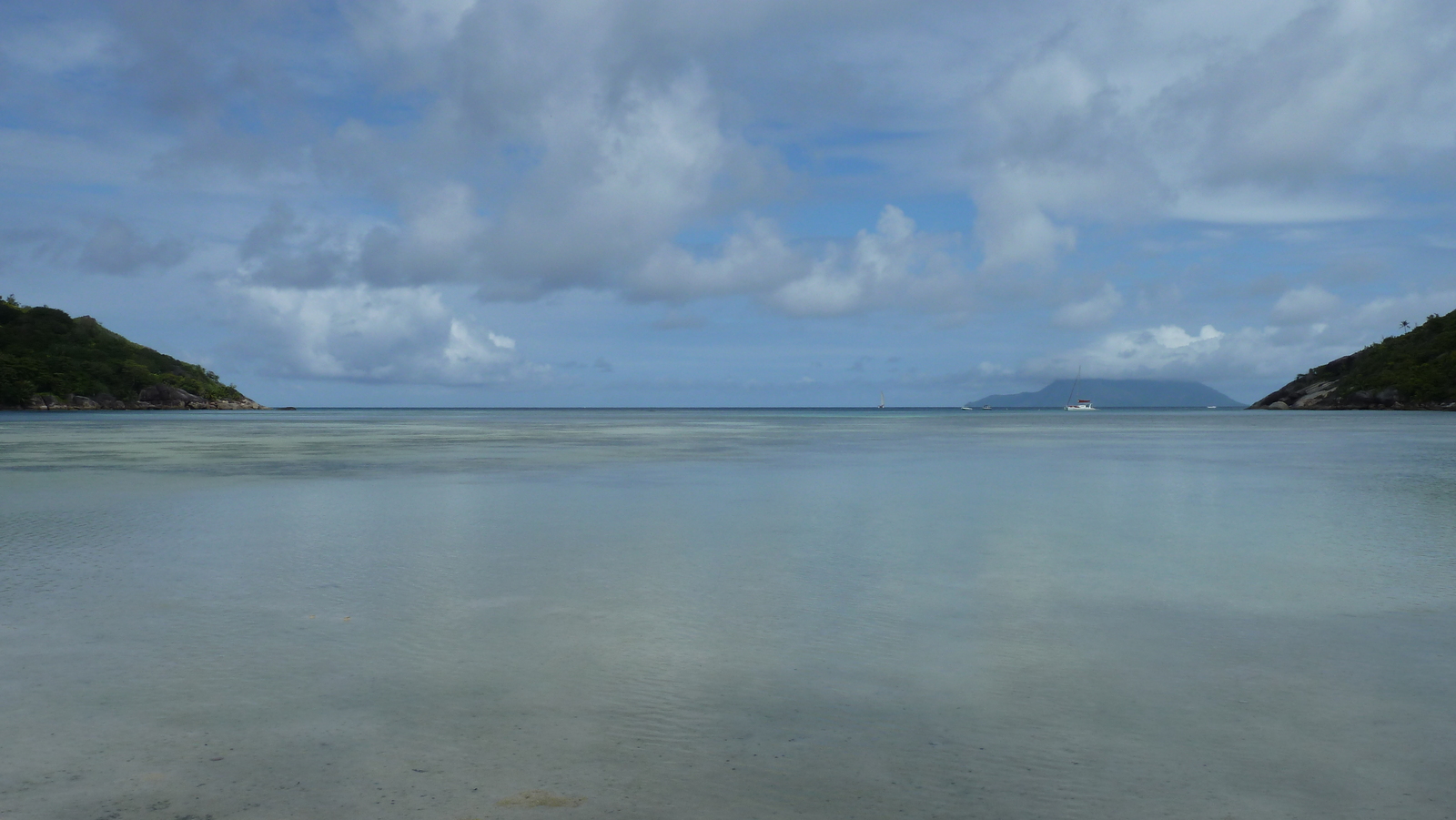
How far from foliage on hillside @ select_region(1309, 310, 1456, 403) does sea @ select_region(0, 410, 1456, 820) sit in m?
162

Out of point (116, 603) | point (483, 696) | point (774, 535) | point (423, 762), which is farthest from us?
point (774, 535)

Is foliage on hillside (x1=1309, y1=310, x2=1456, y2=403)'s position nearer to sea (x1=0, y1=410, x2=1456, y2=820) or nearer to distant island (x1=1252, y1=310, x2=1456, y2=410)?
distant island (x1=1252, y1=310, x2=1456, y2=410)

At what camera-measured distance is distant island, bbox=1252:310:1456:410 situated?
146375 millimetres

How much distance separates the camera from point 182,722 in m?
5.84

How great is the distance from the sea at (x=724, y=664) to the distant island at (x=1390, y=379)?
15671 cm

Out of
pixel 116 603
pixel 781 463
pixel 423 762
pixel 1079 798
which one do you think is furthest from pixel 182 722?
pixel 781 463

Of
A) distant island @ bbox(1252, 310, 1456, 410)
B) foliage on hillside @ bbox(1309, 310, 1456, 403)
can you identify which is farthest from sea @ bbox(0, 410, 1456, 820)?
foliage on hillside @ bbox(1309, 310, 1456, 403)

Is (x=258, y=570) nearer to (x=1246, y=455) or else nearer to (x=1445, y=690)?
(x=1445, y=690)

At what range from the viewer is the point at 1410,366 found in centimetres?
15688

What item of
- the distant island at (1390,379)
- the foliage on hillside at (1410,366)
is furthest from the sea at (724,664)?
the foliage on hillside at (1410,366)

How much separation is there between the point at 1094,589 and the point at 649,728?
21.3 ft

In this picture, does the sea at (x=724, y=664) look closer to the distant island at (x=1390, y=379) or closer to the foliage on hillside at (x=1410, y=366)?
the distant island at (x=1390, y=379)

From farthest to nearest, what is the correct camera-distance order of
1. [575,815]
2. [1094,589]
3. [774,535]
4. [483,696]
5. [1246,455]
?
[1246,455], [774,535], [1094,589], [483,696], [575,815]

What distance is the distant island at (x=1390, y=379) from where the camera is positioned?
14638 cm
